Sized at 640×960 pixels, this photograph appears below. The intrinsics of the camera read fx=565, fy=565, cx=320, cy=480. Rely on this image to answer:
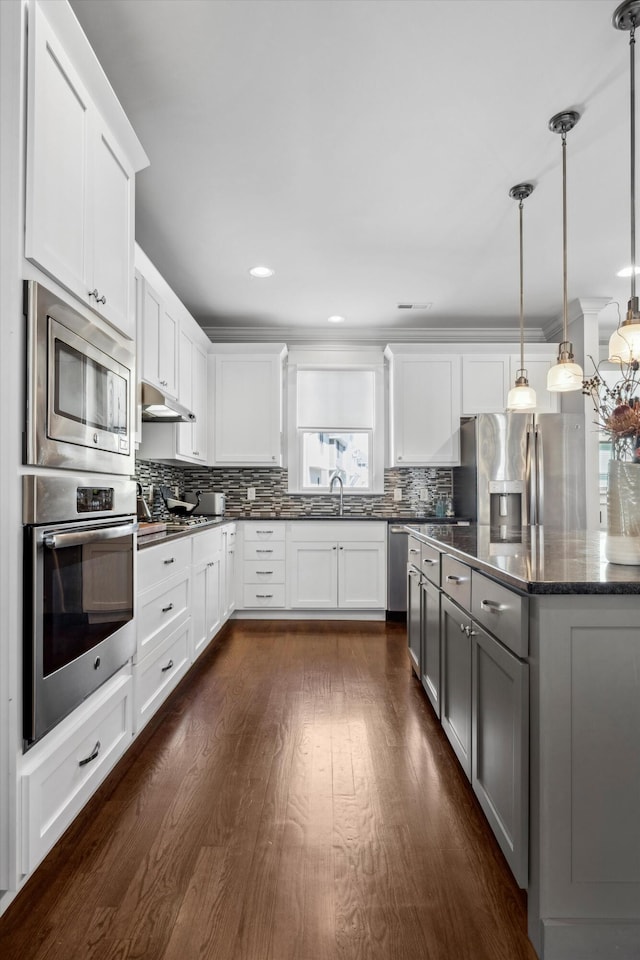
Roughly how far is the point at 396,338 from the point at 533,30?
11.4 ft

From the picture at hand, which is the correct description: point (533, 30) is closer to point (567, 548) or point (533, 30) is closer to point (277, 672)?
point (567, 548)

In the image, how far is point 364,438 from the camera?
5.46 meters

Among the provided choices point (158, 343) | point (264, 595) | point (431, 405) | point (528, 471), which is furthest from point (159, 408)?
point (528, 471)

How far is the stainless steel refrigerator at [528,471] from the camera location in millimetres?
4555

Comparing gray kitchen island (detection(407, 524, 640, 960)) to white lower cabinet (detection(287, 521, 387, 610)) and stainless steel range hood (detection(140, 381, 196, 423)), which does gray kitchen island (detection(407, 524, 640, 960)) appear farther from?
white lower cabinet (detection(287, 521, 387, 610))

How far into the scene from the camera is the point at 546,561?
5.47ft

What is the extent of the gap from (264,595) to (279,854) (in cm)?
308

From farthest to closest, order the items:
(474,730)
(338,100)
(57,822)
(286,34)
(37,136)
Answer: (338,100) < (286,34) < (474,730) < (57,822) < (37,136)

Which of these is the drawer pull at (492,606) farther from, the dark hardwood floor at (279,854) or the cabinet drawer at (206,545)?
the cabinet drawer at (206,545)

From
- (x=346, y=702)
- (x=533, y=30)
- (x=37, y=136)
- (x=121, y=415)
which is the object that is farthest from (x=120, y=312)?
(x=346, y=702)

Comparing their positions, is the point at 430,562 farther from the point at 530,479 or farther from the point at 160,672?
the point at 530,479

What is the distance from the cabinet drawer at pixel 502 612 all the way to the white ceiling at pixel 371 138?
1845 millimetres

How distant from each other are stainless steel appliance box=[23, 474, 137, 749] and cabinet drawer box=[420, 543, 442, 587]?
4.15 feet

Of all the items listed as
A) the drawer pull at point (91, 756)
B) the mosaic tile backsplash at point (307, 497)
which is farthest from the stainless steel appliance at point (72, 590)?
the mosaic tile backsplash at point (307, 497)
